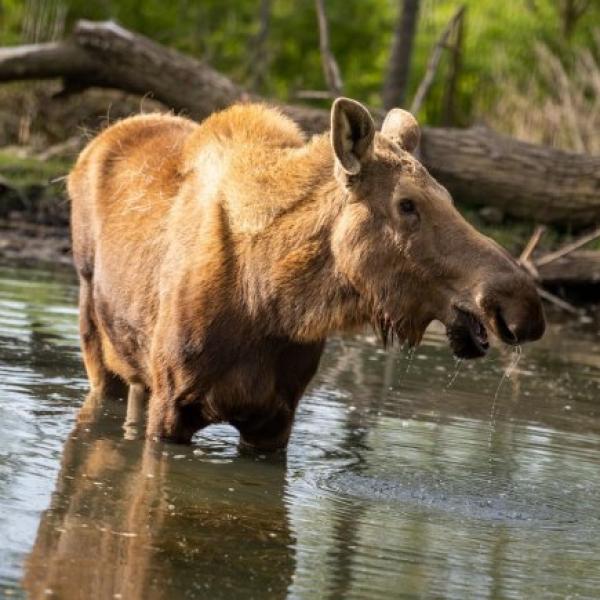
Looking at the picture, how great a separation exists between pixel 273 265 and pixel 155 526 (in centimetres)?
152

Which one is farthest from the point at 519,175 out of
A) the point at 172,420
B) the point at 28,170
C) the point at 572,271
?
the point at 172,420

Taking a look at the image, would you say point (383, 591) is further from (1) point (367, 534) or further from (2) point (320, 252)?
(2) point (320, 252)

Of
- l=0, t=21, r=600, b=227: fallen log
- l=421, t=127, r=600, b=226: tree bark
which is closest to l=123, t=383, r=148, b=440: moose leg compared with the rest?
l=0, t=21, r=600, b=227: fallen log

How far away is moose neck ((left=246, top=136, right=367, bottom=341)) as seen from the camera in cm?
713

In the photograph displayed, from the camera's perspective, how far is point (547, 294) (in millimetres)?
15586

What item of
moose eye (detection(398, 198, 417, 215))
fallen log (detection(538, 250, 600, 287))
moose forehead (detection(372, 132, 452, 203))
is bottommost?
fallen log (detection(538, 250, 600, 287))

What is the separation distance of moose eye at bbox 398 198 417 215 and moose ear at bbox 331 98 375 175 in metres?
0.25

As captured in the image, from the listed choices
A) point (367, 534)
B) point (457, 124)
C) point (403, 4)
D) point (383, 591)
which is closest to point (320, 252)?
point (367, 534)

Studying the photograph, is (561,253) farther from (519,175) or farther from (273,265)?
(273,265)

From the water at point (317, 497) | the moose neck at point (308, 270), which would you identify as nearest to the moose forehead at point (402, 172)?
the moose neck at point (308, 270)

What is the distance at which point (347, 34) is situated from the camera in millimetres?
28672

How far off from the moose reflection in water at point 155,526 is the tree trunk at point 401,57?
37.7 feet

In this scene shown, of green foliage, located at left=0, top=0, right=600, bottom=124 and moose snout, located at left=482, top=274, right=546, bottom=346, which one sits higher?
green foliage, located at left=0, top=0, right=600, bottom=124

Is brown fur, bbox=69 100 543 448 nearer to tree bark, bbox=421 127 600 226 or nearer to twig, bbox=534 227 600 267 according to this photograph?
twig, bbox=534 227 600 267
